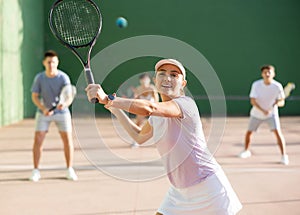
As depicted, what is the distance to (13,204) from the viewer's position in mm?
3986

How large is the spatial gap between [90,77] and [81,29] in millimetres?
911

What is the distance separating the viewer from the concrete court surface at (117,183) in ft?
12.8

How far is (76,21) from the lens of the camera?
10.3 ft

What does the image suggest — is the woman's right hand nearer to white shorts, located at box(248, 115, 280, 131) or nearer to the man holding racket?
the man holding racket

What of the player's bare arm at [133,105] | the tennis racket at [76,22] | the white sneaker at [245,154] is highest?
the tennis racket at [76,22]

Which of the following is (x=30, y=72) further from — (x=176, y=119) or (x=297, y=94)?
(x=176, y=119)

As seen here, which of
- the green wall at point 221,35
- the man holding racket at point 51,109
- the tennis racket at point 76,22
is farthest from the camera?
the green wall at point 221,35

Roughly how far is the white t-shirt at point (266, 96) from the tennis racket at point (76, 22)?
3587 mm

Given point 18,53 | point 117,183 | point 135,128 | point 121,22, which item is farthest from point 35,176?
point 121,22

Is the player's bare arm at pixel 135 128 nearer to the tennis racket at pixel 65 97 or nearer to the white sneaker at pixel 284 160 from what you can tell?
the tennis racket at pixel 65 97

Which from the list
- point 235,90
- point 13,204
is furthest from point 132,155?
point 235,90

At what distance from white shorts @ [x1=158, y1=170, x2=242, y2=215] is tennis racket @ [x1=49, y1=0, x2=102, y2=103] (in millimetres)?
1085

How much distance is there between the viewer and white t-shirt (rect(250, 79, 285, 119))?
6.06 m

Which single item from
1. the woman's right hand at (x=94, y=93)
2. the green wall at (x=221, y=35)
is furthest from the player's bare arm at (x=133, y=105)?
the green wall at (x=221, y=35)
